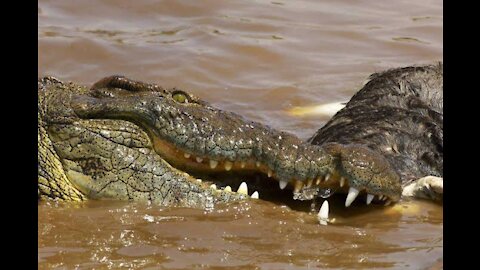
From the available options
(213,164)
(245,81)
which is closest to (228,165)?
(213,164)

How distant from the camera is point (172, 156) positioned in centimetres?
429

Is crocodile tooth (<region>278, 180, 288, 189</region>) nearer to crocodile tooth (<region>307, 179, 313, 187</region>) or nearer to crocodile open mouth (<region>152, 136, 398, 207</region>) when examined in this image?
crocodile open mouth (<region>152, 136, 398, 207</region>)

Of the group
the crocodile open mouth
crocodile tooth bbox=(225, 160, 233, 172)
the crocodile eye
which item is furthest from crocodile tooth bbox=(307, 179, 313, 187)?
the crocodile eye

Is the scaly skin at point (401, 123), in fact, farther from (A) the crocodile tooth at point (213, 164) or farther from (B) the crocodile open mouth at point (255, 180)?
(A) the crocodile tooth at point (213, 164)

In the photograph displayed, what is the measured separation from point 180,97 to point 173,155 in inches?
12.0

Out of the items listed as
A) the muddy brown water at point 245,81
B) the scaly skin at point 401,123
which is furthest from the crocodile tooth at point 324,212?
the scaly skin at point 401,123

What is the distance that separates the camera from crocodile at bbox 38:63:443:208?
412cm

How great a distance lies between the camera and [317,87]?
8.27 m

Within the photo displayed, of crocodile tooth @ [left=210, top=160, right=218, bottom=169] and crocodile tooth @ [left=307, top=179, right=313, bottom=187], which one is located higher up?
crocodile tooth @ [left=210, top=160, right=218, bottom=169]

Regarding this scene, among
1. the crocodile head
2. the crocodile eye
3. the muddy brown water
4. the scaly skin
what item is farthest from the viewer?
the scaly skin

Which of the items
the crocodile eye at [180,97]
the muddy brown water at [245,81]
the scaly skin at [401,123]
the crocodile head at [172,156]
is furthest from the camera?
the scaly skin at [401,123]

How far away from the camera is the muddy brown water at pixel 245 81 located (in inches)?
143

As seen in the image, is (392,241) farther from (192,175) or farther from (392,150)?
(392,150)
